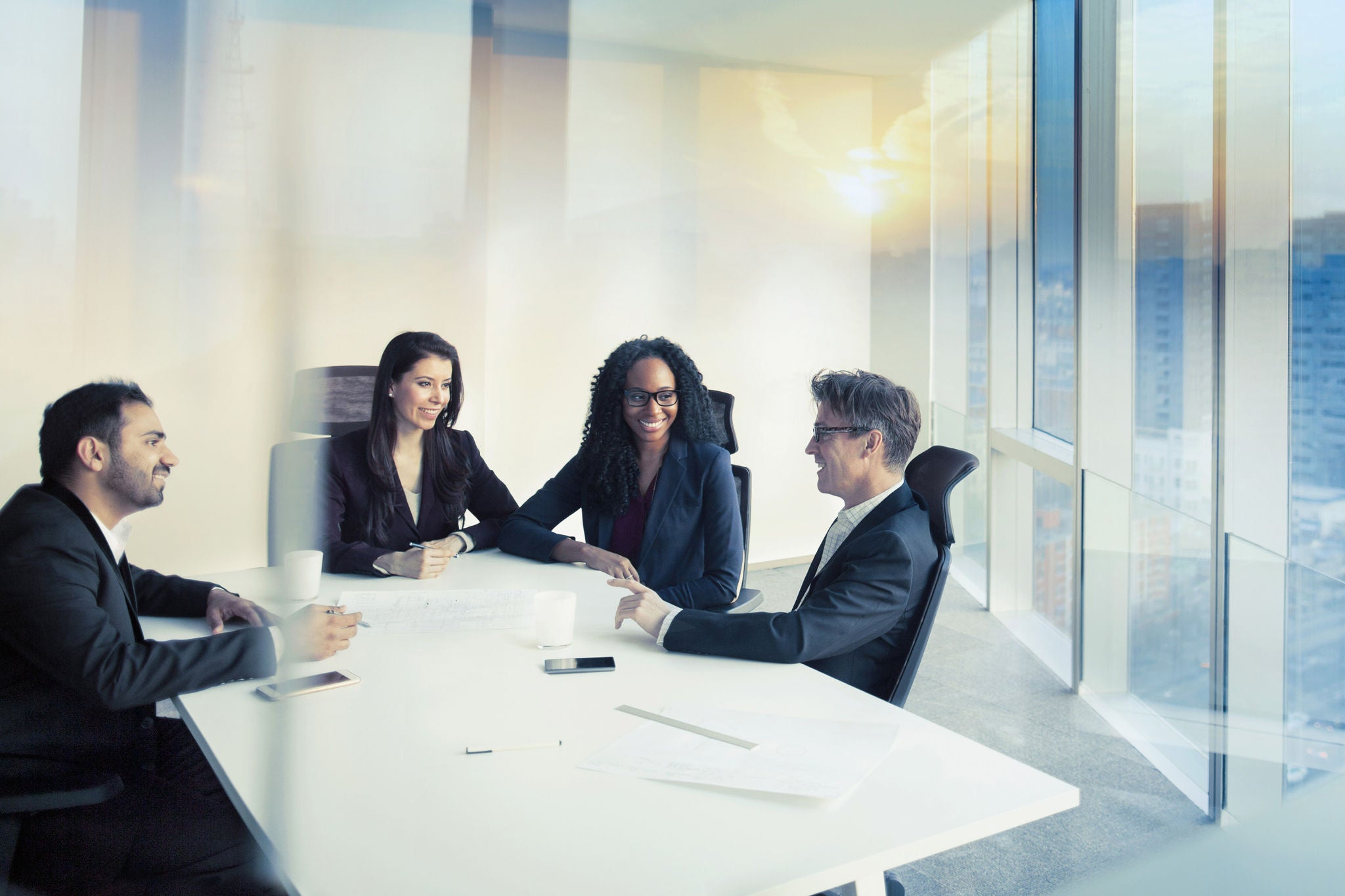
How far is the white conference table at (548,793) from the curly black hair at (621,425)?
2.33 ft

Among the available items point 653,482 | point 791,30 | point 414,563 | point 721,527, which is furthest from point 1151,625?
point 791,30

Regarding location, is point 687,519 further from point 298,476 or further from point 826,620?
point 298,476

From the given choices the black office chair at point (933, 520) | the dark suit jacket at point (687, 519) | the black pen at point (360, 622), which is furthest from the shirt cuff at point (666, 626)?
the dark suit jacket at point (687, 519)

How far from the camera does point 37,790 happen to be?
623 mm

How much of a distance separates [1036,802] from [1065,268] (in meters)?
1.96

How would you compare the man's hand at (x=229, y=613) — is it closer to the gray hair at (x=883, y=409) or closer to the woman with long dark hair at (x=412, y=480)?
the woman with long dark hair at (x=412, y=480)

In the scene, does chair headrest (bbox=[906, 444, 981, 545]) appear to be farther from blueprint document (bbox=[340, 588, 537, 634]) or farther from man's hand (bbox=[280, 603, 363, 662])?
man's hand (bbox=[280, 603, 363, 662])

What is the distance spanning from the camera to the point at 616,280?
114 inches

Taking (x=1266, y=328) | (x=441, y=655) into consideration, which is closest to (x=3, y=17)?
(x=441, y=655)

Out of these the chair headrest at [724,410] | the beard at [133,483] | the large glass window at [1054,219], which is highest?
the large glass window at [1054,219]

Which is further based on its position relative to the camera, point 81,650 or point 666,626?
point 666,626

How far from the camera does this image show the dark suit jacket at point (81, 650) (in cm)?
66

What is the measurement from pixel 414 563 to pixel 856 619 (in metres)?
0.72

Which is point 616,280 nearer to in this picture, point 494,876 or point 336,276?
point 336,276
